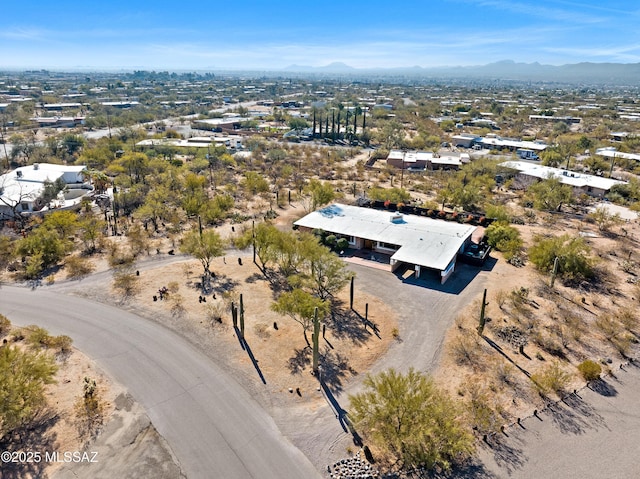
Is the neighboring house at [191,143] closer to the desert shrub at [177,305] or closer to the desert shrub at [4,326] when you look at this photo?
the desert shrub at [177,305]

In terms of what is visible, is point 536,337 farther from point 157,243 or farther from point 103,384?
point 157,243


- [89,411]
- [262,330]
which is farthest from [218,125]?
[89,411]

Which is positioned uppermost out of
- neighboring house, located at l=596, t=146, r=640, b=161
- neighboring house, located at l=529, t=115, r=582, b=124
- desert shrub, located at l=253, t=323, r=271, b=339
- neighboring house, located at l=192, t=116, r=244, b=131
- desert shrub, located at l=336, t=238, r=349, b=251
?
neighboring house, located at l=529, t=115, r=582, b=124

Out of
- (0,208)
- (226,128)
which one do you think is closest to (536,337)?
(0,208)

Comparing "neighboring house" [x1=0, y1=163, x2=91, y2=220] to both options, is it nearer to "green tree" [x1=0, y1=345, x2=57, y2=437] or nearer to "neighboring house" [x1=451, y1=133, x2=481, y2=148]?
"green tree" [x1=0, y1=345, x2=57, y2=437]

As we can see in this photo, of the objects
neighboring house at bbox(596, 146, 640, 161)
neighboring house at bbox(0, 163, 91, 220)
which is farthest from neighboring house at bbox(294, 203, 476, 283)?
neighboring house at bbox(596, 146, 640, 161)

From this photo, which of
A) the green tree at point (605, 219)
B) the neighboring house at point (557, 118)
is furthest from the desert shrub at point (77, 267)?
the neighboring house at point (557, 118)
